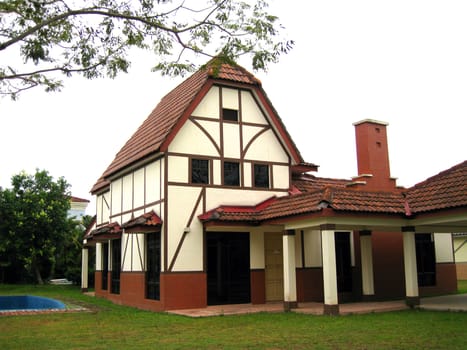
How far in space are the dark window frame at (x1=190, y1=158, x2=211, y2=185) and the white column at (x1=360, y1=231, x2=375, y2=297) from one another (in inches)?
212

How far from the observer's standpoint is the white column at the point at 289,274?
14773 millimetres

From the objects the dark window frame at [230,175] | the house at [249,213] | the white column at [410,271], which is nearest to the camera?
the house at [249,213]

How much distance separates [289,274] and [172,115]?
6524 millimetres

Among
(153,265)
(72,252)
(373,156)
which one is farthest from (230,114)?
(72,252)

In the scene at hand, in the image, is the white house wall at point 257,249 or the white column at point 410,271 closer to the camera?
the white column at point 410,271

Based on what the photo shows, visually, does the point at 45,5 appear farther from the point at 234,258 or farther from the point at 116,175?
the point at 116,175

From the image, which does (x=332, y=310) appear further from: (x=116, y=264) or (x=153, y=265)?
(x=116, y=264)

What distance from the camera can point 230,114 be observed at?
1758cm

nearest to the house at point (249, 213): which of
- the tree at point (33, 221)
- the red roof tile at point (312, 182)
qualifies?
the red roof tile at point (312, 182)

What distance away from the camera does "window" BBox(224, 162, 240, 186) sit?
17203 millimetres

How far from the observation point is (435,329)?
→ 10.6m

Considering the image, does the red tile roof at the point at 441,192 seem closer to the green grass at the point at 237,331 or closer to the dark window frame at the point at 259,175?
the green grass at the point at 237,331

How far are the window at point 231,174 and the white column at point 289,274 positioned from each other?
2936mm

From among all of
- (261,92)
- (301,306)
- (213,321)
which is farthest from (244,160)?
(213,321)
